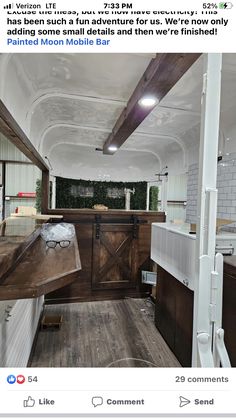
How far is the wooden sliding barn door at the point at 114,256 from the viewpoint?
310 centimetres

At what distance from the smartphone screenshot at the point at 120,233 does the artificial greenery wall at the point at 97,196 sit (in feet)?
2.39

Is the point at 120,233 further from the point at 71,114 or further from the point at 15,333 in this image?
the point at 15,333

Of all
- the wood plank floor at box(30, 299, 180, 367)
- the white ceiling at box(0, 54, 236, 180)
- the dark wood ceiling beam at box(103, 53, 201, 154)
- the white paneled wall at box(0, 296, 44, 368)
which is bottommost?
the wood plank floor at box(30, 299, 180, 367)

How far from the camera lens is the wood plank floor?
1.86 m

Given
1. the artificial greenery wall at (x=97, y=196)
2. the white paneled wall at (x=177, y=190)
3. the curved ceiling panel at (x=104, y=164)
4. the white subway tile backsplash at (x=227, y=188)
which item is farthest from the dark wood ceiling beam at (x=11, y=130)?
the white paneled wall at (x=177, y=190)

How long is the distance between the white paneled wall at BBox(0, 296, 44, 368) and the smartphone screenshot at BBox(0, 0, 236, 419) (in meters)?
0.01

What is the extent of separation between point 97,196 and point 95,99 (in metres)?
3.11

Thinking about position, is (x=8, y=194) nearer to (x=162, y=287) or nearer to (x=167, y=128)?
(x=167, y=128)

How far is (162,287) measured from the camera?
2221mm

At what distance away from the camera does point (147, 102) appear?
1.64 meters
